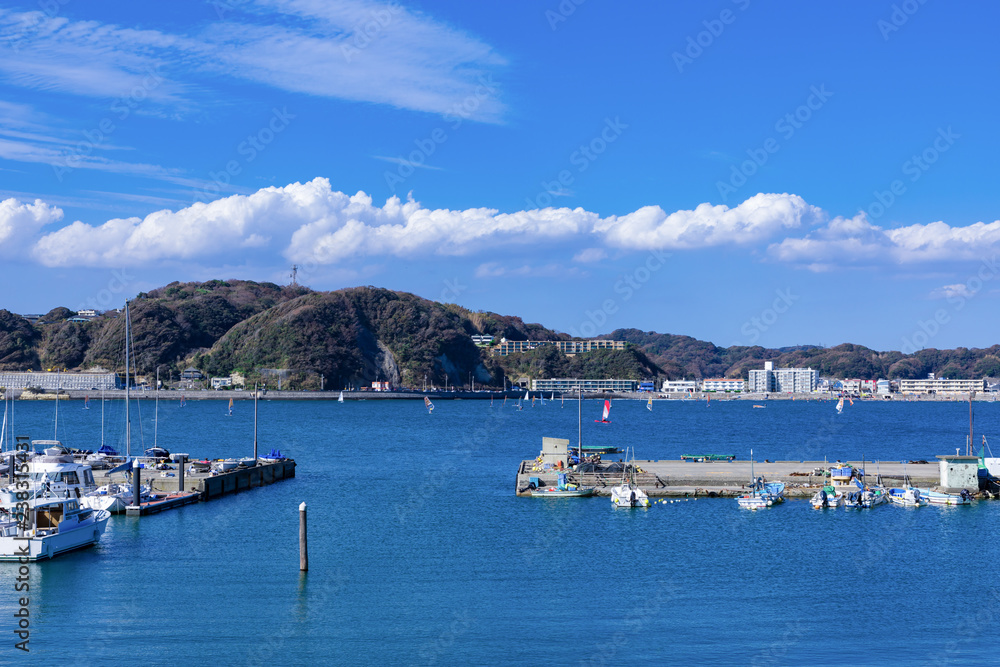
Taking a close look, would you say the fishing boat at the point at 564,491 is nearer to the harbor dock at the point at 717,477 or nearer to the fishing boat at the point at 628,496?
the harbor dock at the point at 717,477

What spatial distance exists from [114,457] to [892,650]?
172ft

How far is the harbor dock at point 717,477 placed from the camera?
174 feet

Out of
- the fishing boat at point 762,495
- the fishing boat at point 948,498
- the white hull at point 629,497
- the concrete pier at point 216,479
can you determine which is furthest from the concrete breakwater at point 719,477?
the concrete pier at point 216,479

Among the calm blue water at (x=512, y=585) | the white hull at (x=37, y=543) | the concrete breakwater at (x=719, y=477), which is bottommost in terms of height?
the calm blue water at (x=512, y=585)

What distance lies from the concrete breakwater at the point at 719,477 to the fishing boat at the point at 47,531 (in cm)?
2515

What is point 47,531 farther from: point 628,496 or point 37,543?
point 628,496

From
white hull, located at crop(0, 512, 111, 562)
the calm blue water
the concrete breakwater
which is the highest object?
the concrete breakwater

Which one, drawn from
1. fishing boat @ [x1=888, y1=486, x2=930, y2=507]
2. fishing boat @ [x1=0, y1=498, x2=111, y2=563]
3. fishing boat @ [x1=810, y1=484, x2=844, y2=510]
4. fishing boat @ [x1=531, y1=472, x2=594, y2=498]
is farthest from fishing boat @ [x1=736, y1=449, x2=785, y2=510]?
fishing boat @ [x1=0, y1=498, x2=111, y2=563]

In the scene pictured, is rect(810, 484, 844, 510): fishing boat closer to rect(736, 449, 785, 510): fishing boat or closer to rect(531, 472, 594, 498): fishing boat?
rect(736, 449, 785, 510): fishing boat

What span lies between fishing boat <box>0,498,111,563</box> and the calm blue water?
72cm

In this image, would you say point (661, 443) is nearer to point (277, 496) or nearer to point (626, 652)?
point (277, 496)

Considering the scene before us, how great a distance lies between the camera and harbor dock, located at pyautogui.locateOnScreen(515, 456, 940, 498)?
52938 millimetres

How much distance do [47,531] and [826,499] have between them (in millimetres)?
38131

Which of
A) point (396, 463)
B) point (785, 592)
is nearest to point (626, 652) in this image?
point (785, 592)
